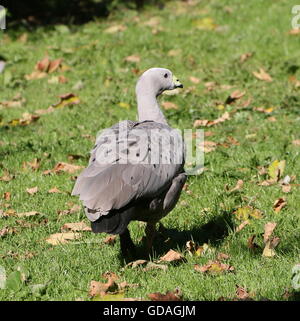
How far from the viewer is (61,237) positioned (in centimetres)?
602

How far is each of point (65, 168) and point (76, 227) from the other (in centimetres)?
164

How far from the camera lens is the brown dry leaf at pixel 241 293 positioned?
4.71 m

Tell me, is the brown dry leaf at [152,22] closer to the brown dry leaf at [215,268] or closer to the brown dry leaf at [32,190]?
the brown dry leaf at [32,190]

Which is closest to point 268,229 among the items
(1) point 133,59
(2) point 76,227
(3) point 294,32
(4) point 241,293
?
(4) point 241,293

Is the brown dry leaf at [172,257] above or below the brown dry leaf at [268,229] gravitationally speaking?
below

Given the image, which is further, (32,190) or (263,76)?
(263,76)

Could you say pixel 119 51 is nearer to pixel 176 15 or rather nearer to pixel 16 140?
pixel 176 15

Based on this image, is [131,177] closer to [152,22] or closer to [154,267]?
[154,267]

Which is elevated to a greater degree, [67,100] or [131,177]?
[67,100]

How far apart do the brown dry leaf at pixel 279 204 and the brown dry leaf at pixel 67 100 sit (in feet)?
14.6

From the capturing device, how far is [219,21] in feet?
44.2

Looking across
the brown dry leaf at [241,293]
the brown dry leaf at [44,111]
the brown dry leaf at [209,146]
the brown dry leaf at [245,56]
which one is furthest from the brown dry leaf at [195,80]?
the brown dry leaf at [241,293]

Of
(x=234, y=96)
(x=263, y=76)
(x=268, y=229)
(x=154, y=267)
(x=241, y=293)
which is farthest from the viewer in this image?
(x=263, y=76)

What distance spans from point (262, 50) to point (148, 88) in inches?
239
